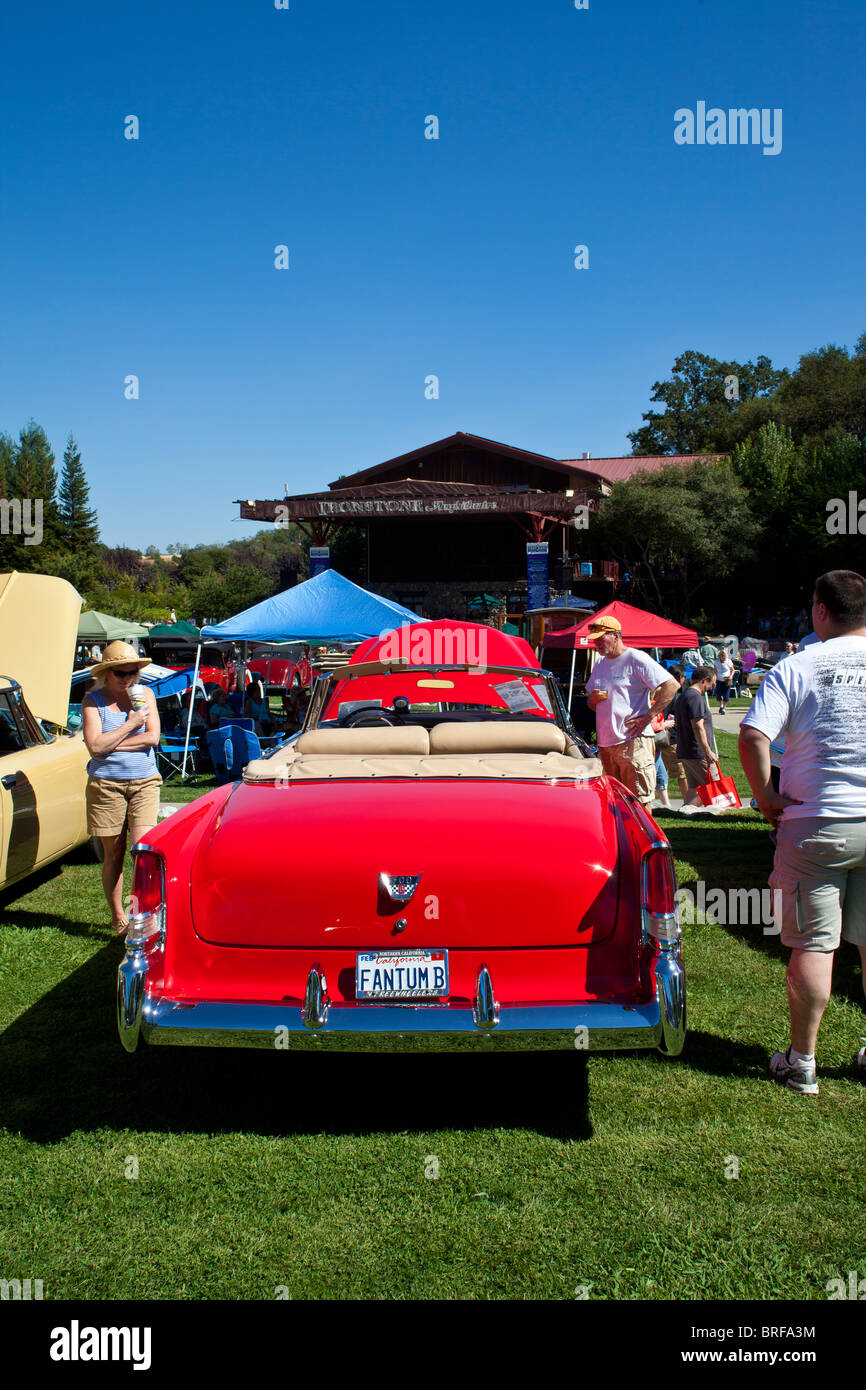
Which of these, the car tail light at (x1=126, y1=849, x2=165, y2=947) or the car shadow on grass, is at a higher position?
the car tail light at (x1=126, y1=849, x2=165, y2=947)

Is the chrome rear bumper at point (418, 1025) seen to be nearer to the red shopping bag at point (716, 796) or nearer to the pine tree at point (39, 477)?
the red shopping bag at point (716, 796)

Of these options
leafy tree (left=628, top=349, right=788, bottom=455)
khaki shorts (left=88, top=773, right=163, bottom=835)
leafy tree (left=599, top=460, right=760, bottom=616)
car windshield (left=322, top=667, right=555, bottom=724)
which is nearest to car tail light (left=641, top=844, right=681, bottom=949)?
car windshield (left=322, top=667, right=555, bottom=724)

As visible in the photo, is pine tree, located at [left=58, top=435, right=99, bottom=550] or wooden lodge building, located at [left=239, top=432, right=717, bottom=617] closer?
wooden lodge building, located at [left=239, top=432, right=717, bottom=617]

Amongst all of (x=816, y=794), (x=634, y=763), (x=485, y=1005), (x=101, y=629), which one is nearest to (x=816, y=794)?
(x=816, y=794)

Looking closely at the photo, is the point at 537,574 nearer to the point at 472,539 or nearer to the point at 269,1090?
the point at 472,539

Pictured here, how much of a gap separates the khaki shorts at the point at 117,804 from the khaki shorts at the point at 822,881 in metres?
3.48

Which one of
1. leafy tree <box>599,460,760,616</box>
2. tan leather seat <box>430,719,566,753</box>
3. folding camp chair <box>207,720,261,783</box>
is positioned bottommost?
folding camp chair <box>207,720,261,783</box>

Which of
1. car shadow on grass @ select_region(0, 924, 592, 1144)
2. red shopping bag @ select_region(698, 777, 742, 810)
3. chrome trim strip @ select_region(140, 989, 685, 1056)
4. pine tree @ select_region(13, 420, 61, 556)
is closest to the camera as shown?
chrome trim strip @ select_region(140, 989, 685, 1056)

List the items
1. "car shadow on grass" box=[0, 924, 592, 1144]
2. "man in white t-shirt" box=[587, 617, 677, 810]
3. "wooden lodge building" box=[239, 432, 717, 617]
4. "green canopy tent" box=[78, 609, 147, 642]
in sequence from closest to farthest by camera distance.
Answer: "car shadow on grass" box=[0, 924, 592, 1144] → "man in white t-shirt" box=[587, 617, 677, 810] → "green canopy tent" box=[78, 609, 147, 642] → "wooden lodge building" box=[239, 432, 717, 617]

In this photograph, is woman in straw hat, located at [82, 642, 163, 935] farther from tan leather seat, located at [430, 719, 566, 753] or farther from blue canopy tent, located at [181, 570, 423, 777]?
blue canopy tent, located at [181, 570, 423, 777]

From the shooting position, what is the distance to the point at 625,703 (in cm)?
738

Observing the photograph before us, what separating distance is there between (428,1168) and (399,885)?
0.94 m

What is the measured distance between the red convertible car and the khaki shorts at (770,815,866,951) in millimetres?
632

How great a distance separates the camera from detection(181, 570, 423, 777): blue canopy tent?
13094 mm
